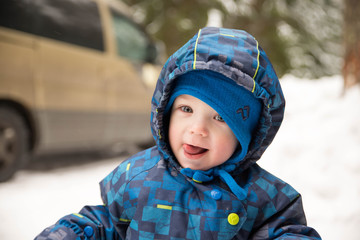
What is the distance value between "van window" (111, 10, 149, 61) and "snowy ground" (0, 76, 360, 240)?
138 centimetres

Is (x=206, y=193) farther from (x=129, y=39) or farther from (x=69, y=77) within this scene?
(x=129, y=39)

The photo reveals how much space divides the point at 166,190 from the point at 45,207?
1.70 metres

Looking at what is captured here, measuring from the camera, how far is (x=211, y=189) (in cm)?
133

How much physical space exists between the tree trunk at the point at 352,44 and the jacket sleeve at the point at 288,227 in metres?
3.75

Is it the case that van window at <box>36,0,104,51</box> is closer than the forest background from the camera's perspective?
Yes

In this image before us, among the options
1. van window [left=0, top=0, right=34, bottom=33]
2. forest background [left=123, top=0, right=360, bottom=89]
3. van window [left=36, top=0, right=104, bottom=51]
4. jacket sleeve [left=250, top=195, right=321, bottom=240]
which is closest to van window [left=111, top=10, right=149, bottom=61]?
van window [left=36, top=0, right=104, bottom=51]

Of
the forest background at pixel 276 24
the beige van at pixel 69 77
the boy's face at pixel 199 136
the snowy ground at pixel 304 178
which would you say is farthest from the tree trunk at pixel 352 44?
the boy's face at pixel 199 136

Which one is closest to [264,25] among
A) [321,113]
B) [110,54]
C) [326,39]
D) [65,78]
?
[326,39]

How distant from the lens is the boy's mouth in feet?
4.34

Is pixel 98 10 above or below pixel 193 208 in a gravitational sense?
above

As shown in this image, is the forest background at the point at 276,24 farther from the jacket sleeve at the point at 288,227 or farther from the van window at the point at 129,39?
the jacket sleeve at the point at 288,227

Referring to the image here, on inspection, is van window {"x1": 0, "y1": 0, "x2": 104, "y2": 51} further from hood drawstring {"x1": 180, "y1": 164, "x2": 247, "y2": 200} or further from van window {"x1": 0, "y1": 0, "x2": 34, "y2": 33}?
hood drawstring {"x1": 180, "y1": 164, "x2": 247, "y2": 200}

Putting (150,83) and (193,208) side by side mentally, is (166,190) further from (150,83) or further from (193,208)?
(150,83)

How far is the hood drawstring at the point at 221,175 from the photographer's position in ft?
4.25
